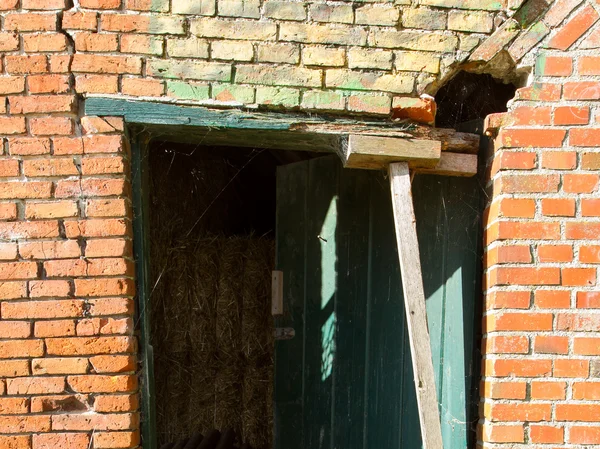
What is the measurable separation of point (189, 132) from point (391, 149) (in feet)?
2.92

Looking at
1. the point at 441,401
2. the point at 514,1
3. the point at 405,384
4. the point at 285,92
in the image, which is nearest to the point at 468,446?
the point at 441,401

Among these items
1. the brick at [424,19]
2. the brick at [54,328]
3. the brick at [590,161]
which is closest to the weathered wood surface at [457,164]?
the brick at [590,161]

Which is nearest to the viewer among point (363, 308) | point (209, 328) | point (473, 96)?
point (473, 96)

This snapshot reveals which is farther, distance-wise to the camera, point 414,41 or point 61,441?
point 414,41

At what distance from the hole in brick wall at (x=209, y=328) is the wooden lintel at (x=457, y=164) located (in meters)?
1.65

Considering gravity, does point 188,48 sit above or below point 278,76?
above

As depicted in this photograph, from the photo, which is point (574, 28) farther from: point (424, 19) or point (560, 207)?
point (560, 207)

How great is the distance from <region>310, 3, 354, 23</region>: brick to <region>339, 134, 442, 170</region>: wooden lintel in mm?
496

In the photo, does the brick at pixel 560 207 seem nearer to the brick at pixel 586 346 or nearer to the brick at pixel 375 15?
the brick at pixel 586 346

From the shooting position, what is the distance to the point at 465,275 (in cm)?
307

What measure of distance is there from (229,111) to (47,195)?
821mm

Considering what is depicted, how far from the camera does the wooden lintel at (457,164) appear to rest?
9.91 feet

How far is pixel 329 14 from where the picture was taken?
2.89m

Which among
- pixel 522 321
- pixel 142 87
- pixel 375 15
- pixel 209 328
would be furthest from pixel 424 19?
pixel 209 328
